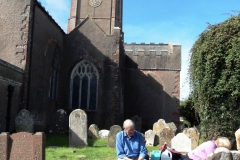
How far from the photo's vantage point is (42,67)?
58.3ft

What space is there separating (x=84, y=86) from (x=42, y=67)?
4.17m

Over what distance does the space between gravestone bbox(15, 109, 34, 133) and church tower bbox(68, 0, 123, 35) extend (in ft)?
→ 64.6

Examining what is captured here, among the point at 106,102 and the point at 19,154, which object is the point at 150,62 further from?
the point at 19,154

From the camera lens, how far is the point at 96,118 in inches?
805

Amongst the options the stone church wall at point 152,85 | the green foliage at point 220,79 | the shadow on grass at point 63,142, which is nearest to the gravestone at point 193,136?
the green foliage at point 220,79

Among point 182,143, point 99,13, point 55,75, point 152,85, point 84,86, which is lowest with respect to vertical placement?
point 182,143

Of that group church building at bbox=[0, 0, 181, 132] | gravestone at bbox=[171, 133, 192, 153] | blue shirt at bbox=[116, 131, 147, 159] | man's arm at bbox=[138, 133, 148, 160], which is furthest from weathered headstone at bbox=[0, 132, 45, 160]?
church building at bbox=[0, 0, 181, 132]

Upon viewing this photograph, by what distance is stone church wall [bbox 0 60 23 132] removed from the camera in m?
13.7

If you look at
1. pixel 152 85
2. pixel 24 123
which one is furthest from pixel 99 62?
pixel 24 123

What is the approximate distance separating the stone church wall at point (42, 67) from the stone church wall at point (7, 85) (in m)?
0.91

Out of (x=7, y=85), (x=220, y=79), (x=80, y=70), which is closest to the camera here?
(x=220, y=79)

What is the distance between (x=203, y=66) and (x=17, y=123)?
7411 mm

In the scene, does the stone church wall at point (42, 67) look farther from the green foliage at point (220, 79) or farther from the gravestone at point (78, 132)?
the green foliage at point (220, 79)

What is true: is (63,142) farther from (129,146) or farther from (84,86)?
(129,146)
